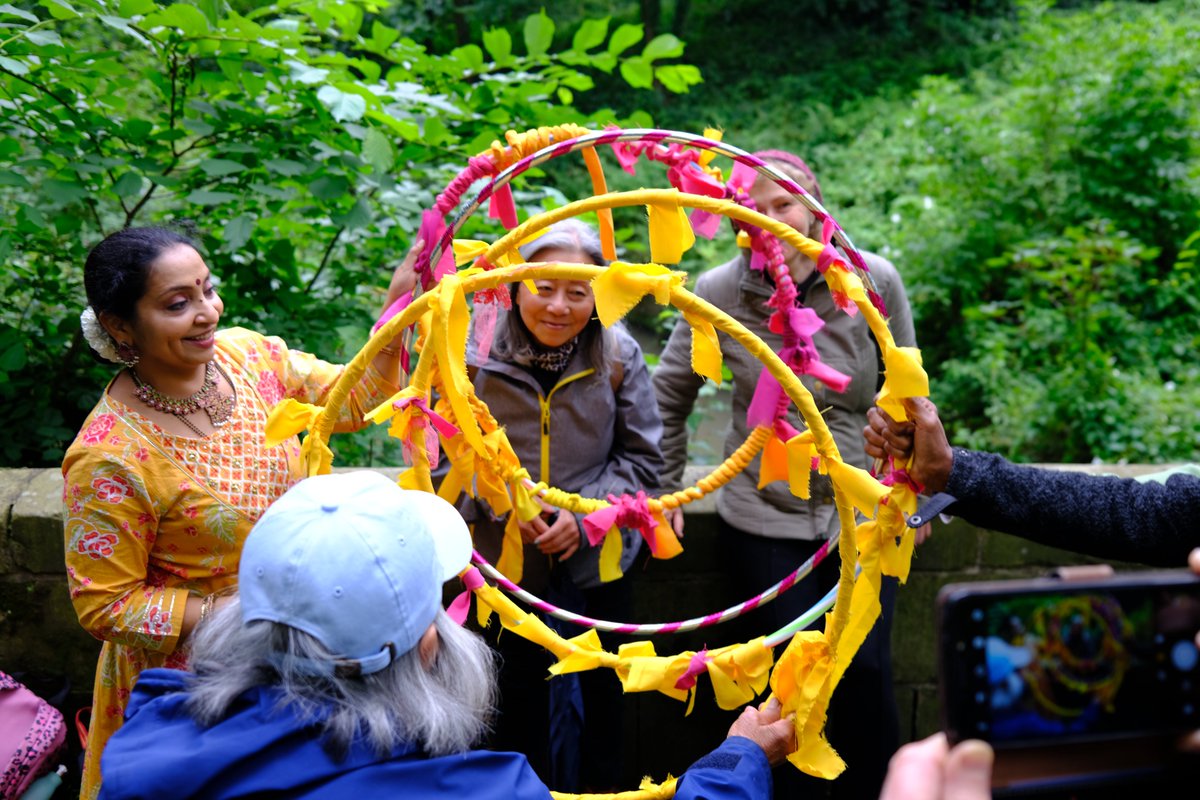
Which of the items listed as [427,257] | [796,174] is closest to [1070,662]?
[427,257]

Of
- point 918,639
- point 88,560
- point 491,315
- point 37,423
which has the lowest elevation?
point 918,639

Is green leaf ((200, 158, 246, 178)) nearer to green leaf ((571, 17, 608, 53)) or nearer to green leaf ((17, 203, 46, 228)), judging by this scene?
green leaf ((17, 203, 46, 228))

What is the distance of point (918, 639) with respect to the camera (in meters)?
2.88

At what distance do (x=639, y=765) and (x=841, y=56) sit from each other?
43.3 feet

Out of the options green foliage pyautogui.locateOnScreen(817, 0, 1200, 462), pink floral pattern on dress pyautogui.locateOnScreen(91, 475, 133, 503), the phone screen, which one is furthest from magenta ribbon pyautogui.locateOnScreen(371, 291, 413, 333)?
green foliage pyautogui.locateOnScreen(817, 0, 1200, 462)

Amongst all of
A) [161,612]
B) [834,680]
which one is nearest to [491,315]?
[161,612]

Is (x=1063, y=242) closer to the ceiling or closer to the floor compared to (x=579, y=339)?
closer to the floor

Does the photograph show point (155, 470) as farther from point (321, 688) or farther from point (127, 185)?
point (127, 185)

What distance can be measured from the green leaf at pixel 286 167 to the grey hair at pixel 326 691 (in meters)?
1.54

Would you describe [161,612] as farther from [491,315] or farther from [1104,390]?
[1104,390]

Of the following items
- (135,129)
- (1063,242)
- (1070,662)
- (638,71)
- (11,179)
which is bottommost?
(1063,242)

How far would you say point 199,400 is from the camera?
1903mm

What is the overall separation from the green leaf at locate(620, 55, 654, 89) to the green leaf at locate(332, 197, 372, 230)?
→ 2.89 ft

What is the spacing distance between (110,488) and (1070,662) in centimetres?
159
